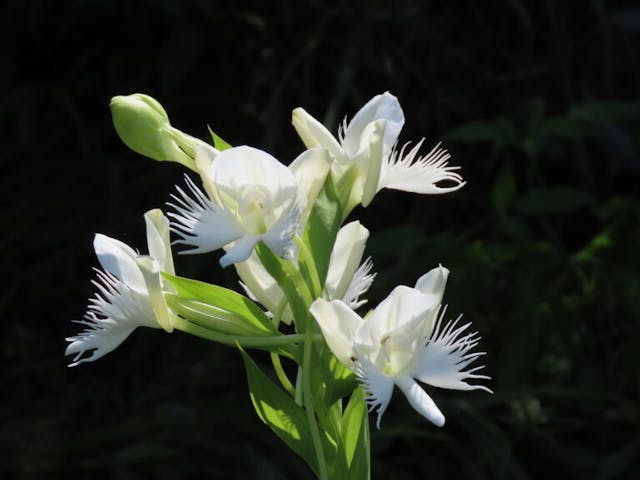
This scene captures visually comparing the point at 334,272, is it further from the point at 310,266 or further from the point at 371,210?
the point at 371,210

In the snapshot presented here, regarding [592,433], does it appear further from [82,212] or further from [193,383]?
[82,212]

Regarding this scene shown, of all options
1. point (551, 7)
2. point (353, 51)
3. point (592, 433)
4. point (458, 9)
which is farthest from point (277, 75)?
point (592, 433)

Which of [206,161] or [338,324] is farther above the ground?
[206,161]

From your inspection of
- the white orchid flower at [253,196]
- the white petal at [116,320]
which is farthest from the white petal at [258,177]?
the white petal at [116,320]

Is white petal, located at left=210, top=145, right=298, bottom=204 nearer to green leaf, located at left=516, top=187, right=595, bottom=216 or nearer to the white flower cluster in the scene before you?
the white flower cluster

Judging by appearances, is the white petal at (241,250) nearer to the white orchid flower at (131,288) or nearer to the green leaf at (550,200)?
the white orchid flower at (131,288)

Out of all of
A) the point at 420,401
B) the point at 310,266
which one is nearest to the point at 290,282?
the point at 310,266

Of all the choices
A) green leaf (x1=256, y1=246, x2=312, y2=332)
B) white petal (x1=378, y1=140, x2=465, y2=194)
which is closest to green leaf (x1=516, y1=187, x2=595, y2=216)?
white petal (x1=378, y1=140, x2=465, y2=194)
